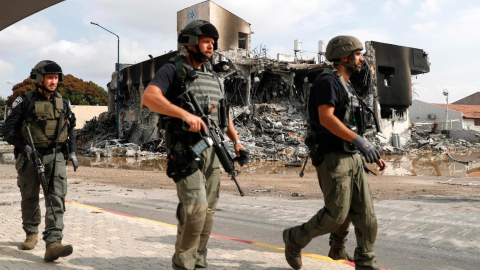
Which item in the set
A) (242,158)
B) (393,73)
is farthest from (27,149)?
(393,73)

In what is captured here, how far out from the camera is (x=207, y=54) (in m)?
2.91

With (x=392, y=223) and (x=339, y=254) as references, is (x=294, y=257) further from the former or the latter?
(x=392, y=223)

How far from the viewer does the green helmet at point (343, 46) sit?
312 centimetres

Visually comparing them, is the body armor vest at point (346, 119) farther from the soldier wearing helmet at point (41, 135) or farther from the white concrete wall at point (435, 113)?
the white concrete wall at point (435, 113)

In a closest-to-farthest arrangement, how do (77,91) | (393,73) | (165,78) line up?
1. (165,78)
2. (393,73)
3. (77,91)

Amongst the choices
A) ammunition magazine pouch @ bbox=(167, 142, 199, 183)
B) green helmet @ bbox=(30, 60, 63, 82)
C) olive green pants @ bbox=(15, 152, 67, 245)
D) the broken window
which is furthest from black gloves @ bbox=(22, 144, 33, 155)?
the broken window

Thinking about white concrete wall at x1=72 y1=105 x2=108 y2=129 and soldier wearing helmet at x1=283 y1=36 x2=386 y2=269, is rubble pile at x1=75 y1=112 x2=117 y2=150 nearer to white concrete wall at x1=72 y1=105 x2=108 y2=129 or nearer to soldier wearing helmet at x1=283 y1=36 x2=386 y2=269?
white concrete wall at x1=72 y1=105 x2=108 y2=129

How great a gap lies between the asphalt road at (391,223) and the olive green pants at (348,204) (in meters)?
0.85

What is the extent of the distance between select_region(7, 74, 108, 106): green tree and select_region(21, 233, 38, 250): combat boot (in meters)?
59.6

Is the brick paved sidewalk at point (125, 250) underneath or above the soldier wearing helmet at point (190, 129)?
underneath

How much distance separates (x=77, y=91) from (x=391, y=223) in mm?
64528

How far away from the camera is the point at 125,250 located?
12.1ft

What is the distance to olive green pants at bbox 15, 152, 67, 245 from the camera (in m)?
3.52

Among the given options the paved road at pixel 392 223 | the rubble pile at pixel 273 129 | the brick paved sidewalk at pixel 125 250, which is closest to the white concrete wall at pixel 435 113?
the rubble pile at pixel 273 129
